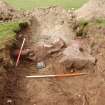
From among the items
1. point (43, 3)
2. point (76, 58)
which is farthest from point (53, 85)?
point (43, 3)

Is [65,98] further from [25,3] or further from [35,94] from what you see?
[25,3]

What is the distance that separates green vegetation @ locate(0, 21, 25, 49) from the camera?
4844mm

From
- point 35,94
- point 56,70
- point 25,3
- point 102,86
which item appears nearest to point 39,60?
point 56,70

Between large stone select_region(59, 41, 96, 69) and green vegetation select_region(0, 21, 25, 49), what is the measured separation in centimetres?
93

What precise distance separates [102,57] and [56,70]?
2.53ft

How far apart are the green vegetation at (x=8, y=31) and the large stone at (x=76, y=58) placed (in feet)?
3.05

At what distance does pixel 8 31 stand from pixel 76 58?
131 cm

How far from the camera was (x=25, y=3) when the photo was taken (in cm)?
663

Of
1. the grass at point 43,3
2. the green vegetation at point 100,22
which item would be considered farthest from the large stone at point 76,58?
the grass at point 43,3

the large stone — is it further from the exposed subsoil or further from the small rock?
the small rock

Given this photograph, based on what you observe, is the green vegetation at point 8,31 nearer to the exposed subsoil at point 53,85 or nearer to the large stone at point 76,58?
the exposed subsoil at point 53,85

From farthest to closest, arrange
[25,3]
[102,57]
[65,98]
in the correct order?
[25,3] → [102,57] → [65,98]

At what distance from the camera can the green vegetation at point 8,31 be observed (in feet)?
15.9

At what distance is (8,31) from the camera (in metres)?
5.16
